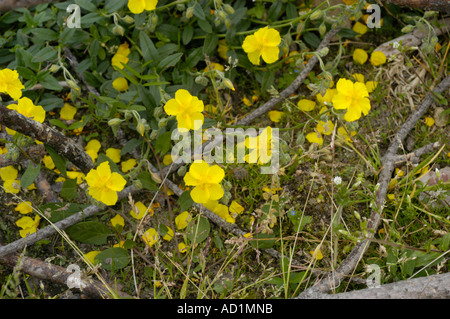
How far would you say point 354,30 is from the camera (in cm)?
332

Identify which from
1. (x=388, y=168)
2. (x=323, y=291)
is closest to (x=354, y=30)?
(x=388, y=168)

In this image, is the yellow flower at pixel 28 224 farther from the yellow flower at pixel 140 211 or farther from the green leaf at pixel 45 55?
the green leaf at pixel 45 55

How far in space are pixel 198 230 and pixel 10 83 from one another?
1.33 m

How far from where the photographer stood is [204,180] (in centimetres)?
243

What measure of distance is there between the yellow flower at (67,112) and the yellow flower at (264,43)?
1.21 meters

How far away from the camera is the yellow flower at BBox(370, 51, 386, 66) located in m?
3.22

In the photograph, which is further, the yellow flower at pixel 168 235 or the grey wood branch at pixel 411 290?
the yellow flower at pixel 168 235

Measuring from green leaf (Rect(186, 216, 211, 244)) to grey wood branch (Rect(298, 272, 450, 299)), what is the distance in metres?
0.74

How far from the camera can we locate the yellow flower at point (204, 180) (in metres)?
2.42

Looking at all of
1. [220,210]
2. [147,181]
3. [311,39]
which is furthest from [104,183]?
[311,39]

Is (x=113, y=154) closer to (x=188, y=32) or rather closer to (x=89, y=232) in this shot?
(x=89, y=232)

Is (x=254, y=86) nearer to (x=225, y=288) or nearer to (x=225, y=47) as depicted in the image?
(x=225, y=47)

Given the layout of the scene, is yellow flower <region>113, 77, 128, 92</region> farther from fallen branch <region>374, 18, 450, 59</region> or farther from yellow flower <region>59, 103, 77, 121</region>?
fallen branch <region>374, 18, 450, 59</region>

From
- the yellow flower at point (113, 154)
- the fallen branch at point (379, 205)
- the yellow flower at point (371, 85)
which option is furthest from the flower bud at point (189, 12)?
the fallen branch at point (379, 205)
